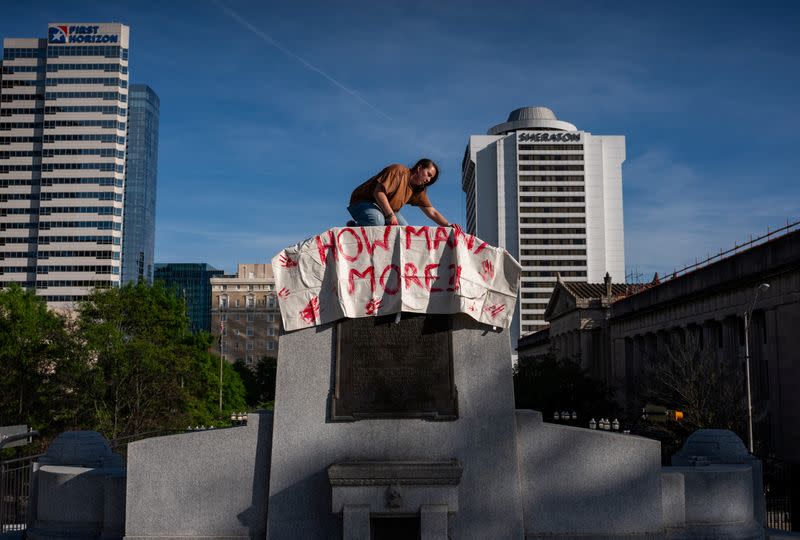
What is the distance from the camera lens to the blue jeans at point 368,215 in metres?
10.3

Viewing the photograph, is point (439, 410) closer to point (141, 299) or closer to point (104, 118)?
point (141, 299)

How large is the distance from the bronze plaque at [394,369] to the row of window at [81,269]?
448 feet

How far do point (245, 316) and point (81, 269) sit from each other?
3151 cm

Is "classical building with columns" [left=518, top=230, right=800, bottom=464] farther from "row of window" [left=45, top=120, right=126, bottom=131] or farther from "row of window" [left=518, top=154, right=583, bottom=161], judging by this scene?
"row of window" [left=45, top=120, right=126, bottom=131]

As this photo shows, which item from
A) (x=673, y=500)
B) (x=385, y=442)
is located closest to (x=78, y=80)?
(x=385, y=442)

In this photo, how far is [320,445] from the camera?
939 cm

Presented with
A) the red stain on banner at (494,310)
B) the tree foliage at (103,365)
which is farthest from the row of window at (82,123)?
the red stain on banner at (494,310)

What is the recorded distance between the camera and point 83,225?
136375 millimetres

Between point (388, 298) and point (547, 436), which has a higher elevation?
point (388, 298)

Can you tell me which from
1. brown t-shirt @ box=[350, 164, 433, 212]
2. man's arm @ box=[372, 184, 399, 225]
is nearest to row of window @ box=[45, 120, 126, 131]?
brown t-shirt @ box=[350, 164, 433, 212]

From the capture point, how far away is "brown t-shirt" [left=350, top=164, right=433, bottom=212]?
10.4 meters

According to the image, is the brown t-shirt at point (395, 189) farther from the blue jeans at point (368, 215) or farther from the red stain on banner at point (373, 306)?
the red stain on banner at point (373, 306)

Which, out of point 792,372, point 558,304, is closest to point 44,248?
point 558,304

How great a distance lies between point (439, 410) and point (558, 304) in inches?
2728
